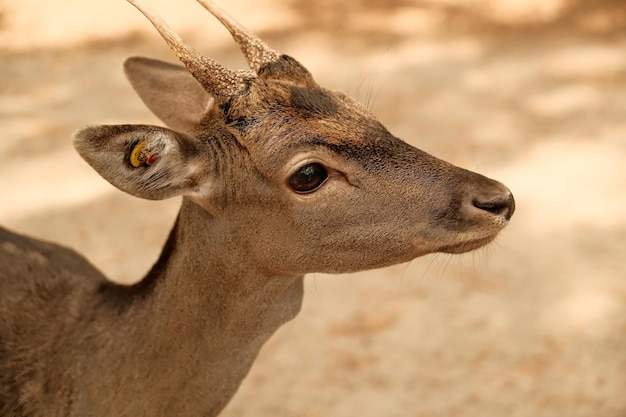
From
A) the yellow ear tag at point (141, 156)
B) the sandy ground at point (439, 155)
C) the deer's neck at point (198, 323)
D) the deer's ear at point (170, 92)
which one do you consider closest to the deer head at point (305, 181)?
the yellow ear tag at point (141, 156)

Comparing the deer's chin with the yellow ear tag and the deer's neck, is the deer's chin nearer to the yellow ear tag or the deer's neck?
the deer's neck

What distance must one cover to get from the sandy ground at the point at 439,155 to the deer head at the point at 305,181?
914 mm

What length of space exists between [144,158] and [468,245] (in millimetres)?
1267

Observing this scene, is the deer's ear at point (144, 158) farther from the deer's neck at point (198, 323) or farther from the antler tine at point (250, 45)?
the antler tine at point (250, 45)

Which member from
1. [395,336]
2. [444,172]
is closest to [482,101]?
[395,336]

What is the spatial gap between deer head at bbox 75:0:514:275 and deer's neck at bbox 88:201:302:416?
0.38 feet

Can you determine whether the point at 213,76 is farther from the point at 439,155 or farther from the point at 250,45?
the point at 439,155

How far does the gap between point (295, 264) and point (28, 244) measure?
154 centimetres

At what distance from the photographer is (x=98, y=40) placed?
360 inches

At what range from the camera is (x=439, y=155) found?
7266mm

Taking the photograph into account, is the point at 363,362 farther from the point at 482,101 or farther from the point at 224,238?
the point at 482,101

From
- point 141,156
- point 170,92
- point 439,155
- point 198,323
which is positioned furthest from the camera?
point 439,155

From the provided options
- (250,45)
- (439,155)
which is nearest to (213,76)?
(250,45)

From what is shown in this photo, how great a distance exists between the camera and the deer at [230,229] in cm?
297
